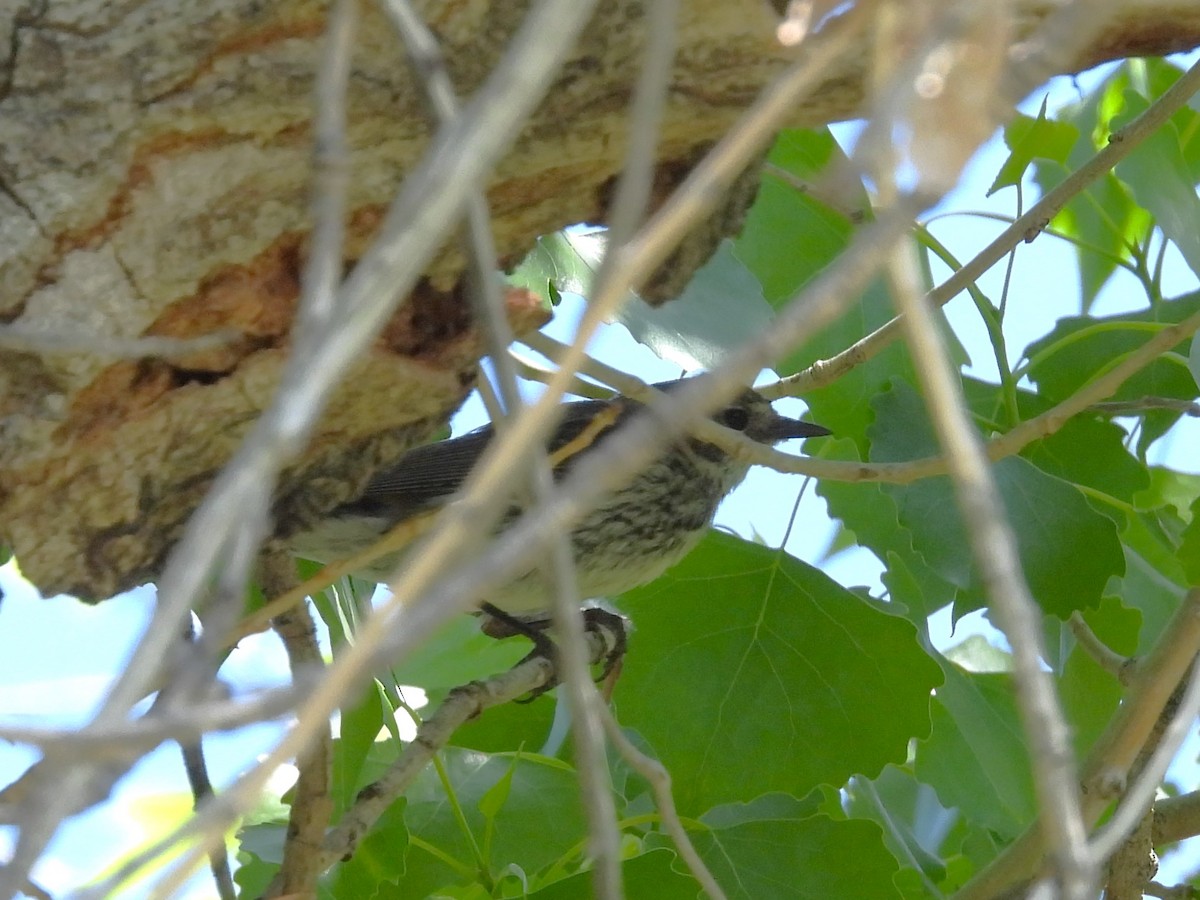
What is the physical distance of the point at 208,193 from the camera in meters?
1.45

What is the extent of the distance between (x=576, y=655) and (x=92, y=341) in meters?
0.64

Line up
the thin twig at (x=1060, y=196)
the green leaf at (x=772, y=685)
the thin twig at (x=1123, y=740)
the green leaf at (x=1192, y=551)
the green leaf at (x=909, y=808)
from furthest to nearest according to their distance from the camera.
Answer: the green leaf at (x=909, y=808) → the green leaf at (x=772, y=685) → the green leaf at (x=1192, y=551) → the thin twig at (x=1060, y=196) → the thin twig at (x=1123, y=740)

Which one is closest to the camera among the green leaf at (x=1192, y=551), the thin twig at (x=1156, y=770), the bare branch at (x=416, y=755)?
the thin twig at (x=1156, y=770)

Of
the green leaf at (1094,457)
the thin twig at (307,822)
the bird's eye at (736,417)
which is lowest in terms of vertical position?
the thin twig at (307,822)

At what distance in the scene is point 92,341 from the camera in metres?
1.25

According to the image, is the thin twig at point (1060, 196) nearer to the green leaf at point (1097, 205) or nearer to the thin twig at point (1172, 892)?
the green leaf at point (1097, 205)

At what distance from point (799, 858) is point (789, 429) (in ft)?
5.26

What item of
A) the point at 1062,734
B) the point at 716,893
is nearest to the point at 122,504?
the point at 716,893

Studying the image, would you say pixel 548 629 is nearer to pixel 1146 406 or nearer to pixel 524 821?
pixel 524 821

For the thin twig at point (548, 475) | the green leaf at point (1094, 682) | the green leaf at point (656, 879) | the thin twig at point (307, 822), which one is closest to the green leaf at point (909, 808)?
the green leaf at point (1094, 682)

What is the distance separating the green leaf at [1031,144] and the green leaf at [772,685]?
2.48ft

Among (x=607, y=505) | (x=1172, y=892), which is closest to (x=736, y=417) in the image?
(x=607, y=505)

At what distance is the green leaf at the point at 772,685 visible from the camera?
223 centimetres

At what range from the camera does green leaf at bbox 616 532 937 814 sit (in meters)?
2.23
